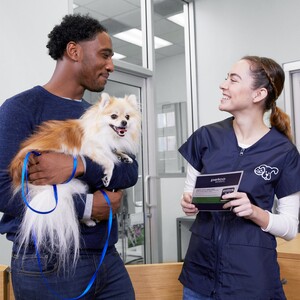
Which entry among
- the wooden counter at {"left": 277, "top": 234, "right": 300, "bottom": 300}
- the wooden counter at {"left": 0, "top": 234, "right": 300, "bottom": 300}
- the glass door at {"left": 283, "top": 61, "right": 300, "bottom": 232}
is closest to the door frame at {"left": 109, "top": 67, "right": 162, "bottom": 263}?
the glass door at {"left": 283, "top": 61, "right": 300, "bottom": 232}

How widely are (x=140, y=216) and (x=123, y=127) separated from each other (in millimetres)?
3017

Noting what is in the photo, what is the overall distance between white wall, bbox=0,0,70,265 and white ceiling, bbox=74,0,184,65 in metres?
1.41

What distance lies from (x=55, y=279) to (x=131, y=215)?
9.34 feet

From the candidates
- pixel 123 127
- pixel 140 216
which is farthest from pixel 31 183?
pixel 140 216

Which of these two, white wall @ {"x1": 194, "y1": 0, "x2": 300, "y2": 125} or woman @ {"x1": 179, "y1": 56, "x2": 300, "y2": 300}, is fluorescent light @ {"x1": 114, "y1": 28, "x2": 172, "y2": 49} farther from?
woman @ {"x1": 179, "y1": 56, "x2": 300, "y2": 300}

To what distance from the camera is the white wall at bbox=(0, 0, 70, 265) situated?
2703mm

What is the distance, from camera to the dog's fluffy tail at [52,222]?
38.9 inches

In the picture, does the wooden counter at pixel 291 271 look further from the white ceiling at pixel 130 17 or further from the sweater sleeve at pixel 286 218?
the white ceiling at pixel 130 17

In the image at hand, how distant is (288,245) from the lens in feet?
7.16

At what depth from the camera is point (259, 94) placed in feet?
4.81

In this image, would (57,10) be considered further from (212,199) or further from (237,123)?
(212,199)

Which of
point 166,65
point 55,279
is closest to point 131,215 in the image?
point 166,65

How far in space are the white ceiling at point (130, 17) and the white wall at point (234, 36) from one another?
15.6 inches

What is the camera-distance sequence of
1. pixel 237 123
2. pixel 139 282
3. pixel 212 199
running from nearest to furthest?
1. pixel 212 199
2. pixel 237 123
3. pixel 139 282
